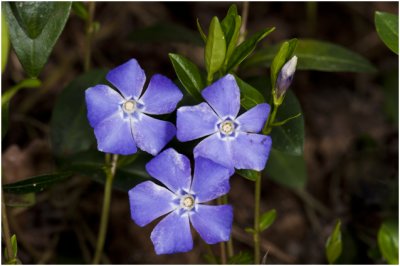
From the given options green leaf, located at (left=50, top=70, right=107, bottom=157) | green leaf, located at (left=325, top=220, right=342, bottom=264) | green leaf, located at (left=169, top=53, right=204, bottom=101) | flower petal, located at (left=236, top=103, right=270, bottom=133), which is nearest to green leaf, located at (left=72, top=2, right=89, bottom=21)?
green leaf, located at (left=50, top=70, right=107, bottom=157)

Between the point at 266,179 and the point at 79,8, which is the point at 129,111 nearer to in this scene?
the point at 79,8

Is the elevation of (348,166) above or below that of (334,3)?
below

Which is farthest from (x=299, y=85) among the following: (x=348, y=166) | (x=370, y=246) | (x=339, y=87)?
(x=370, y=246)

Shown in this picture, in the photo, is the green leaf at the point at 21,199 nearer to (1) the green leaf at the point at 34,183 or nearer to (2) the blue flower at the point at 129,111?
(1) the green leaf at the point at 34,183

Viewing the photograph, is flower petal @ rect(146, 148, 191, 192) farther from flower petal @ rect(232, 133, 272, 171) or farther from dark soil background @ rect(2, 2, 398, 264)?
dark soil background @ rect(2, 2, 398, 264)

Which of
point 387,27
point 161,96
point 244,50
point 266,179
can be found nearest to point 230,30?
point 244,50

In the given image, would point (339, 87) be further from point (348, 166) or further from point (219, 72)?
point (219, 72)
